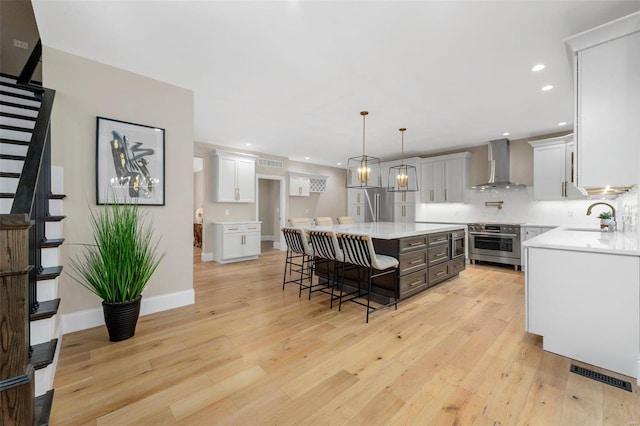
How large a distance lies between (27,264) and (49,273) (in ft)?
3.35

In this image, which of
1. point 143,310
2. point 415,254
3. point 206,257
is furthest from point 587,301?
point 206,257

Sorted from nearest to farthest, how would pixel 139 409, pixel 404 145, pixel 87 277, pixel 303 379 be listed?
pixel 139 409 → pixel 303 379 → pixel 87 277 → pixel 404 145

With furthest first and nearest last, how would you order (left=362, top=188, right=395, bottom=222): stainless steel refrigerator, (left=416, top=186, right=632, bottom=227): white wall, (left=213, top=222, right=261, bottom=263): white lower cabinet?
(left=362, top=188, right=395, bottom=222): stainless steel refrigerator → (left=213, top=222, right=261, bottom=263): white lower cabinet → (left=416, top=186, right=632, bottom=227): white wall

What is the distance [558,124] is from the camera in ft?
14.6

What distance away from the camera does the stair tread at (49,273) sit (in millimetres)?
1741

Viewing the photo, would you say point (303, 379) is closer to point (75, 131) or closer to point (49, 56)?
point (75, 131)

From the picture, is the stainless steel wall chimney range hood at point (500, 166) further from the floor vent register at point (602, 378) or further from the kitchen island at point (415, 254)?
the floor vent register at point (602, 378)

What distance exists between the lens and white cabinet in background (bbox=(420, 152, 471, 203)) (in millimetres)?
5906


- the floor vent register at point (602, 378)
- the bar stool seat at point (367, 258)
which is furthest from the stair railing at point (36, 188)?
the floor vent register at point (602, 378)

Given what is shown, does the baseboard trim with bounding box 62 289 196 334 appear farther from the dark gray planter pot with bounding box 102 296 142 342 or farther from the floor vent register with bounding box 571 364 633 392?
the floor vent register with bounding box 571 364 633 392

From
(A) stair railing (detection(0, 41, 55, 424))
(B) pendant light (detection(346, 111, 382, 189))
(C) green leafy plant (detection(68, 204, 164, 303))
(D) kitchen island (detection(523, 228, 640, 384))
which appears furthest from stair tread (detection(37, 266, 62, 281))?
(D) kitchen island (detection(523, 228, 640, 384))

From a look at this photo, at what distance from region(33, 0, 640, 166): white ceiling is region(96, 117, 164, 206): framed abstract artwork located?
2.10 ft

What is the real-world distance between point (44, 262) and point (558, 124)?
682cm

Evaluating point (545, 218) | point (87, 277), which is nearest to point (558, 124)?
point (545, 218)
